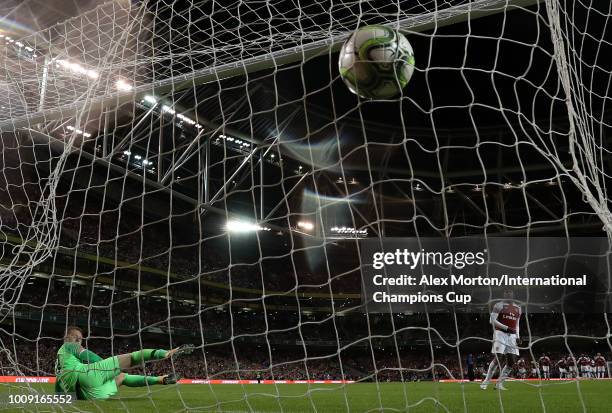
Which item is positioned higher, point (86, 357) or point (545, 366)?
point (86, 357)

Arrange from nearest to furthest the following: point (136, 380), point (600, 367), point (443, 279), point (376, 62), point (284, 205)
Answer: point (376, 62), point (136, 380), point (443, 279), point (600, 367), point (284, 205)

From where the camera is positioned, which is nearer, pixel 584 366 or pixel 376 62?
pixel 376 62

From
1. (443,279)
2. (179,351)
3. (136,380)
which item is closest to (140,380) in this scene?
(136,380)

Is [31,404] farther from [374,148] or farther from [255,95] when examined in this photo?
[374,148]

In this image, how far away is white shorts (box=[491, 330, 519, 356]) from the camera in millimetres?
5980

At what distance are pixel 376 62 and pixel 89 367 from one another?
2.87 metres

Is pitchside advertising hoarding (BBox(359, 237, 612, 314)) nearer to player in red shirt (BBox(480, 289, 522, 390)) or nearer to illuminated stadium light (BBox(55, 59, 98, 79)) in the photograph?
player in red shirt (BBox(480, 289, 522, 390))

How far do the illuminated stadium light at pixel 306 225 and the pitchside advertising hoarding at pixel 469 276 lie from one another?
7.53m

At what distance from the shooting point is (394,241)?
560 inches

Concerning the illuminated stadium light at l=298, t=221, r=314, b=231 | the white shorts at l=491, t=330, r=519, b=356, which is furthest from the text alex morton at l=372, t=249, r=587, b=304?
the illuminated stadium light at l=298, t=221, r=314, b=231

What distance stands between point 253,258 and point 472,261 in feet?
30.5

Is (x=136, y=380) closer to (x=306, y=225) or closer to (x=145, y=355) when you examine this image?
(x=145, y=355)

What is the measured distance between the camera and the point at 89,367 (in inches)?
157

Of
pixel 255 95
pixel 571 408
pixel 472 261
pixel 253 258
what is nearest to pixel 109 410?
pixel 571 408
